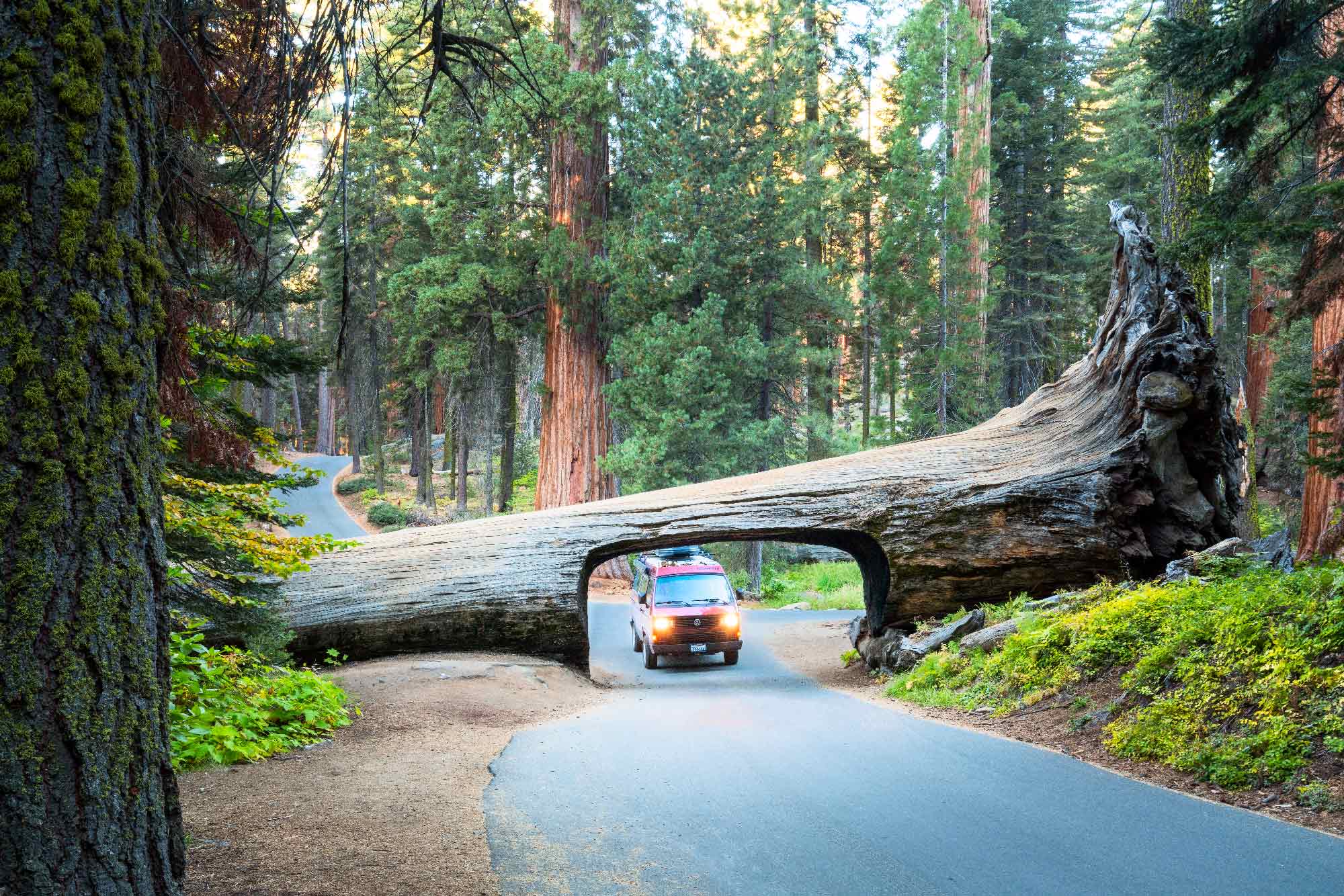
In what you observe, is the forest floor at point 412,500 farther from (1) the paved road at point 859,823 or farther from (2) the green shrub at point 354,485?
(1) the paved road at point 859,823

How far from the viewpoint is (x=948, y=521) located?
13320 millimetres

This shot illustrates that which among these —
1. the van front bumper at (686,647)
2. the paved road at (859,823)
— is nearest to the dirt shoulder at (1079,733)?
the paved road at (859,823)

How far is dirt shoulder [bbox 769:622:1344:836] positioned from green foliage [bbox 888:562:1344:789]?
0.13 meters

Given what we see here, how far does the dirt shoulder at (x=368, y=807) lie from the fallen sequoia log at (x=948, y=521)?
9.03 ft

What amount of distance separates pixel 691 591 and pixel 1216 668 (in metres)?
11.0

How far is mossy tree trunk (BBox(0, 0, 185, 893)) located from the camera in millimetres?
2789

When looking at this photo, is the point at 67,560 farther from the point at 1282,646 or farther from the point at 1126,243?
the point at 1126,243

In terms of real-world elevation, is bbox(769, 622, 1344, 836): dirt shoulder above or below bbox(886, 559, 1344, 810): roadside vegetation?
below

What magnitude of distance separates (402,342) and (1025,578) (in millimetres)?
23167

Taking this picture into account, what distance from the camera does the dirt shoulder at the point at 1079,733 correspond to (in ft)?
18.4

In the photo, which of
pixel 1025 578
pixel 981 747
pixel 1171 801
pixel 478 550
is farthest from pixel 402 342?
pixel 1171 801

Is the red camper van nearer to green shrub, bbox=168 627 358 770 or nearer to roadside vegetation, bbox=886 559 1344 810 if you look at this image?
roadside vegetation, bbox=886 559 1344 810

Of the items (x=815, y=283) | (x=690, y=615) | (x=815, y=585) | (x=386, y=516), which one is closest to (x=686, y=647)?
(x=690, y=615)

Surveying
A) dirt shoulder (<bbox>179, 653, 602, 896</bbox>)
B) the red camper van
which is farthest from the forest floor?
dirt shoulder (<bbox>179, 653, 602, 896</bbox>)
